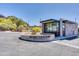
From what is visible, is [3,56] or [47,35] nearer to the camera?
[3,56]

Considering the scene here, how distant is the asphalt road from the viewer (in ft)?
18.1

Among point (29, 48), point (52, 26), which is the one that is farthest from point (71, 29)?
point (29, 48)

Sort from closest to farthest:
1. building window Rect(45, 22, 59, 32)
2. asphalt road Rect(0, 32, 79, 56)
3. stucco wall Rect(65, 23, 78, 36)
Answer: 1. asphalt road Rect(0, 32, 79, 56)
2. stucco wall Rect(65, 23, 78, 36)
3. building window Rect(45, 22, 59, 32)

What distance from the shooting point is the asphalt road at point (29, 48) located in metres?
5.50

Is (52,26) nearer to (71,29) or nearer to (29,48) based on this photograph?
(71,29)

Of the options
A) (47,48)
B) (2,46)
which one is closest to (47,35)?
(47,48)

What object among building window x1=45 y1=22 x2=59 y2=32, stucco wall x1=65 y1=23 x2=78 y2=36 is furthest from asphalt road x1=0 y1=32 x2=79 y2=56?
building window x1=45 y1=22 x2=59 y2=32

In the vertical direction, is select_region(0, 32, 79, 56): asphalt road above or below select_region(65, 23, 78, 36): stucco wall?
below

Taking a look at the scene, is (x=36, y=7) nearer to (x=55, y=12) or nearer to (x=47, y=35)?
(x=55, y=12)

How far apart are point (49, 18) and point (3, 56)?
1.75m

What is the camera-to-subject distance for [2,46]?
5625 millimetres

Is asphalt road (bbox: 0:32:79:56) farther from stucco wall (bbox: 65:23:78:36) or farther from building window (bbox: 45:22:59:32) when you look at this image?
building window (bbox: 45:22:59:32)

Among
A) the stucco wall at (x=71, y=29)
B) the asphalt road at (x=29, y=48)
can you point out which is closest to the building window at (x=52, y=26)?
the stucco wall at (x=71, y=29)

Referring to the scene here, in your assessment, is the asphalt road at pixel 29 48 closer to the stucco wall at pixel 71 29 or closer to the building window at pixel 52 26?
the stucco wall at pixel 71 29
